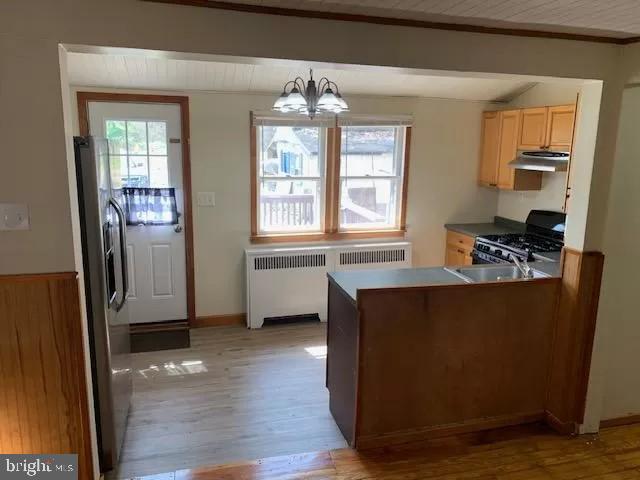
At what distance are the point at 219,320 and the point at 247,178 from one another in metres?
1.34

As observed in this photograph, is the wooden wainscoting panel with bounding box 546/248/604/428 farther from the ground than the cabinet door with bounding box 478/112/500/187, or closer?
closer

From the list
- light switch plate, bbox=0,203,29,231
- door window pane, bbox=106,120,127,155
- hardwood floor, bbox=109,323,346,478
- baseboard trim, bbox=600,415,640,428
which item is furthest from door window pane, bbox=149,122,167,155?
baseboard trim, bbox=600,415,640,428

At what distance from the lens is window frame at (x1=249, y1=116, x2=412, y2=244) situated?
431cm

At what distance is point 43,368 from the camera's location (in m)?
1.99

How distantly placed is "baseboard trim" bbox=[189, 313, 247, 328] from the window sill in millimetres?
725

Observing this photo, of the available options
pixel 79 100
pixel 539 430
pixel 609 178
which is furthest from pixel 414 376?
pixel 79 100

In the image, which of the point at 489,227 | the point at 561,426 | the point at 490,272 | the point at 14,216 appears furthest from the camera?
the point at 489,227

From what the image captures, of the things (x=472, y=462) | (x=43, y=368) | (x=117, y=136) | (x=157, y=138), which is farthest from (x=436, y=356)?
(x=117, y=136)

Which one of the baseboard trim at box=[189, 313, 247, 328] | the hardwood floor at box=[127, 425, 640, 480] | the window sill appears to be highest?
the window sill

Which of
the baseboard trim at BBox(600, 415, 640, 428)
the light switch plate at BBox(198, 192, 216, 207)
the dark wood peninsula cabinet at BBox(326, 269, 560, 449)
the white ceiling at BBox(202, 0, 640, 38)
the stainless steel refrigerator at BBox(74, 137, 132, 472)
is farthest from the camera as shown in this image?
the light switch plate at BBox(198, 192, 216, 207)

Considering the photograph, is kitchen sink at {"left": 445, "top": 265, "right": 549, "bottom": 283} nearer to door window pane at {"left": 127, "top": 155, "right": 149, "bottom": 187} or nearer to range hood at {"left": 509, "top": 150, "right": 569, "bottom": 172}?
range hood at {"left": 509, "top": 150, "right": 569, "bottom": 172}

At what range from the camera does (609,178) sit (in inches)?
98.4

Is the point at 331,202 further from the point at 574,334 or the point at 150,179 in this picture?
the point at 574,334

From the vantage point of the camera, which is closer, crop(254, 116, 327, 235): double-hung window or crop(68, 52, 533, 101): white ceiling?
crop(68, 52, 533, 101): white ceiling
